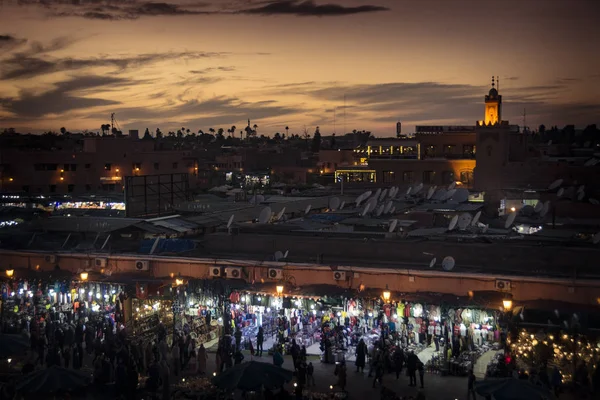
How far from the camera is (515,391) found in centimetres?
1117

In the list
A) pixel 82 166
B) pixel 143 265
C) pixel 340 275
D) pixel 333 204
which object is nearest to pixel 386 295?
pixel 340 275

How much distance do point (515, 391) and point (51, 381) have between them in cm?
804

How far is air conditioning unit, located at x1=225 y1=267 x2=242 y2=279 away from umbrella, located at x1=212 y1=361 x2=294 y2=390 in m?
4.71

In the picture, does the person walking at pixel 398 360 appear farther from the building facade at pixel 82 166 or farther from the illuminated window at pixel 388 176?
the illuminated window at pixel 388 176

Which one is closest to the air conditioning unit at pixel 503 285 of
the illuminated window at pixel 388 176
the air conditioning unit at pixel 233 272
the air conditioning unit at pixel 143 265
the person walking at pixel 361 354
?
the person walking at pixel 361 354

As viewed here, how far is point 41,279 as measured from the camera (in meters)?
18.9

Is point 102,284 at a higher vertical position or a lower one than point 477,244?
lower

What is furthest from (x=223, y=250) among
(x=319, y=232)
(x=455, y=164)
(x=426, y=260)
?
(x=455, y=164)

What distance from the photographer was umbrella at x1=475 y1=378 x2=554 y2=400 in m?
11.1

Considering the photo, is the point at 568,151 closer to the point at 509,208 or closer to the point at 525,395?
the point at 509,208

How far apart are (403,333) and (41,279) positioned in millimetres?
10006

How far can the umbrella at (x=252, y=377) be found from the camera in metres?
12.2

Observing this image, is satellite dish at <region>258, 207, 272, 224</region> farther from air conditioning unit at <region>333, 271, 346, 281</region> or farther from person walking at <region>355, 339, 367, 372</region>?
person walking at <region>355, 339, 367, 372</region>

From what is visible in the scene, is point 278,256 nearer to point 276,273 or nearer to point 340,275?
point 276,273
